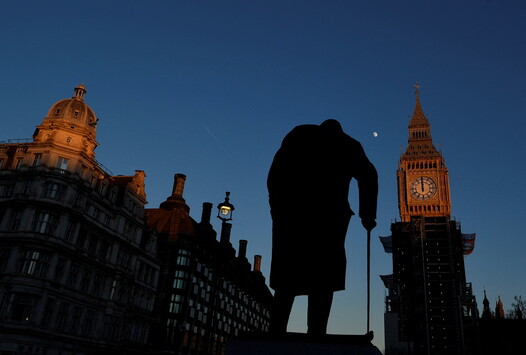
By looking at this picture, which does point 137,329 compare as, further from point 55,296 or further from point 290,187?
point 290,187

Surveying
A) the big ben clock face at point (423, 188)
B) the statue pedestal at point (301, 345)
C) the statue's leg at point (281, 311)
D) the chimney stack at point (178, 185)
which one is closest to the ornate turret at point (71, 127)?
the chimney stack at point (178, 185)

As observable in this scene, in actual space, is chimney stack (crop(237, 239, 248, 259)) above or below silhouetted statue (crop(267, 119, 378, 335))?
above

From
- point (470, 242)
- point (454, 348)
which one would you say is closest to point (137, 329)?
point (454, 348)

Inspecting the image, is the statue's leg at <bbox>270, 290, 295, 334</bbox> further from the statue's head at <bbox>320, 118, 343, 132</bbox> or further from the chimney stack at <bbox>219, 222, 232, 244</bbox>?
the chimney stack at <bbox>219, 222, 232, 244</bbox>

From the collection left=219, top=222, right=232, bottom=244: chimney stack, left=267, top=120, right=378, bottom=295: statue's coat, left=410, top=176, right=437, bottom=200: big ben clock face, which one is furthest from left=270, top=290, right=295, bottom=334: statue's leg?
left=410, top=176, right=437, bottom=200: big ben clock face

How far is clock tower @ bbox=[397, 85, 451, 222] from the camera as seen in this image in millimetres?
133875

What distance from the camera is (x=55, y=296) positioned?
4234 centimetres

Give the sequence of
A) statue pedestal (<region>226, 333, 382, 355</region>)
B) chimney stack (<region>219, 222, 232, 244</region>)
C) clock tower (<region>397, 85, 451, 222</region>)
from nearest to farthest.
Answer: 1. statue pedestal (<region>226, 333, 382, 355</region>)
2. chimney stack (<region>219, 222, 232, 244</region>)
3. clock tower (<region>397, 85, 451, 222</region>)

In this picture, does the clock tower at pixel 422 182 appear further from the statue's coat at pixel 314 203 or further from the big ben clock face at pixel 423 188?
the statue's coat at pixel 314 203

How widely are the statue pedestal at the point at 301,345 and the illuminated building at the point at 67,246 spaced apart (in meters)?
39.1

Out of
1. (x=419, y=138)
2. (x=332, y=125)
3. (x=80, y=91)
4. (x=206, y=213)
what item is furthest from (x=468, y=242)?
(x=332, y=125)

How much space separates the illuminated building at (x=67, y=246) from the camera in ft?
133

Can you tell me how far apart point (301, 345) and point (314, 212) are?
199 cm

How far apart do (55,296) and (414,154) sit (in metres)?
124
